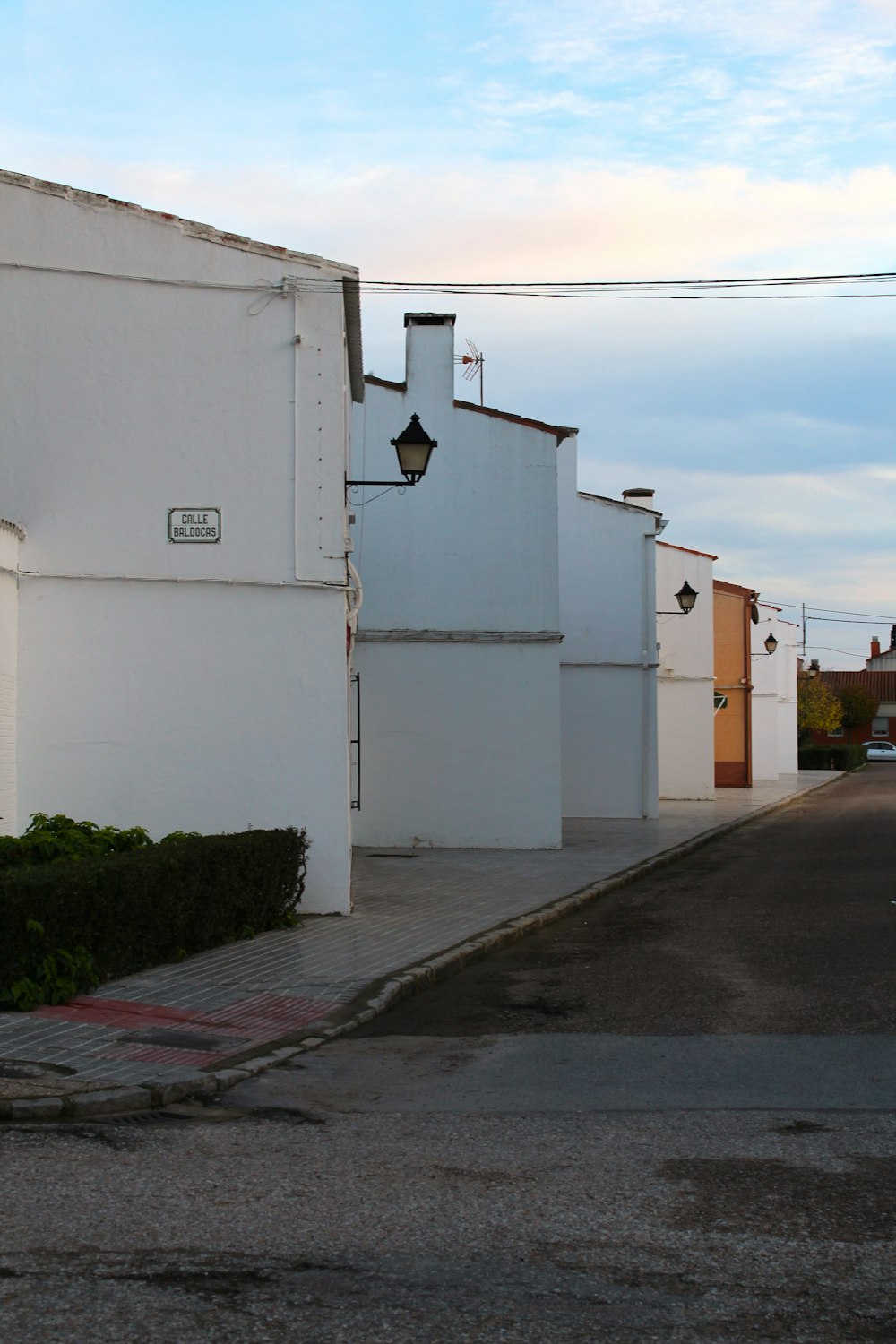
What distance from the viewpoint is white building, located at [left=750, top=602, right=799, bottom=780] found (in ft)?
150

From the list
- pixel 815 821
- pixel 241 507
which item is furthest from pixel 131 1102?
pixel 815 821

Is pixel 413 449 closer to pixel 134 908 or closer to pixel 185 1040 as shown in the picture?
pixel 134 908

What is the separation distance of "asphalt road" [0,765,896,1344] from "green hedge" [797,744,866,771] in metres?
53.6

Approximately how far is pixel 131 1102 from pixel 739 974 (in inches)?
198

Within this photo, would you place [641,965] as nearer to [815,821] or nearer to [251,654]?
[251,654]

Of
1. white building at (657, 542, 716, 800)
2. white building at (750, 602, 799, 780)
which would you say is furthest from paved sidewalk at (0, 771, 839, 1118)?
white building at (750, 602, 799, 780)

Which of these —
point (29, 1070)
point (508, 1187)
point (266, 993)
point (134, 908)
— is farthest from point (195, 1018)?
point (508, 1187)

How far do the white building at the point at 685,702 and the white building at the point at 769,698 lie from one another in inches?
437

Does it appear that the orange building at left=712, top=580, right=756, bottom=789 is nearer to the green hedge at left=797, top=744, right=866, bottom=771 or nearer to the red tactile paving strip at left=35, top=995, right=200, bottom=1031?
the green hedge at left=797, top=744, right=866, bottom=771

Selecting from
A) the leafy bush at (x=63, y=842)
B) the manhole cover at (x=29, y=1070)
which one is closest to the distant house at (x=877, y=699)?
the leafy bush at (x=63, y=842)

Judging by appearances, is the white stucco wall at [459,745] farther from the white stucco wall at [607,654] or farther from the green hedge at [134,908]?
the green hedge at [134,908]

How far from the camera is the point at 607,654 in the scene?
26.2 metres

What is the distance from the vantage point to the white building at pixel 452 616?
63.7 ft

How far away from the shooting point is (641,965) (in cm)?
1022
